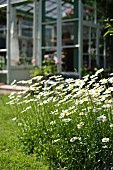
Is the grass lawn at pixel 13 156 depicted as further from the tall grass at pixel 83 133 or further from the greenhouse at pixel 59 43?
the greenhouse at pixel 59 43

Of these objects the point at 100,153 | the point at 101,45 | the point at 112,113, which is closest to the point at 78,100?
the point at 112,113

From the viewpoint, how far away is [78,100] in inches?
112

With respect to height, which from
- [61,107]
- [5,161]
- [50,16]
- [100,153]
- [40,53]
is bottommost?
[5,161]

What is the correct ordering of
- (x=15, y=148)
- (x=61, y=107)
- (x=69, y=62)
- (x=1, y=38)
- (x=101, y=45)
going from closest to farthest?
(x=61, y=107)
(x=15, y=148)
(x=69, y=62)
(x=101, y=45)
(x=1, y=38)

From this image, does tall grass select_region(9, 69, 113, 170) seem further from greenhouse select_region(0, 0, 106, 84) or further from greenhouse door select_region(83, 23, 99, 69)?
greenhouse door select_region(83, 23, 99, 69)

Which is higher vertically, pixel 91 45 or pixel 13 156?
pixel 91 45

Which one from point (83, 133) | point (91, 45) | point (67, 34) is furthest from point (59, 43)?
point (83, 133)

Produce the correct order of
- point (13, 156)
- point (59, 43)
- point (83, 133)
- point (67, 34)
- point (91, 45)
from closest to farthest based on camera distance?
point (83, 133), point (13, 156), point (59, 43), point (91, 45), point (67, 34)

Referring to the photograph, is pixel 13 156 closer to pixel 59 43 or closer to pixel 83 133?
pixel 83 133

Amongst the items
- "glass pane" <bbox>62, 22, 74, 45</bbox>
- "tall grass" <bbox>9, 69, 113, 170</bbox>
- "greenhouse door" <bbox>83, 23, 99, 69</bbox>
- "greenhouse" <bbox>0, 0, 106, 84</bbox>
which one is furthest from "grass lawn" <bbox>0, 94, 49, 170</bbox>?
"glass pane" <bbox>62, 22, 74, 45</bbox>

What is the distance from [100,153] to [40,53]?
7.07 m

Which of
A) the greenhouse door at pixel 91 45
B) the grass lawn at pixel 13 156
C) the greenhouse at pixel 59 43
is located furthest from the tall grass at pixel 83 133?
the greenhouse door at pixel 91 45

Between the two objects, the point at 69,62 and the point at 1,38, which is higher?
the point at 1,38

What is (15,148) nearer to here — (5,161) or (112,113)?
(5,161)
